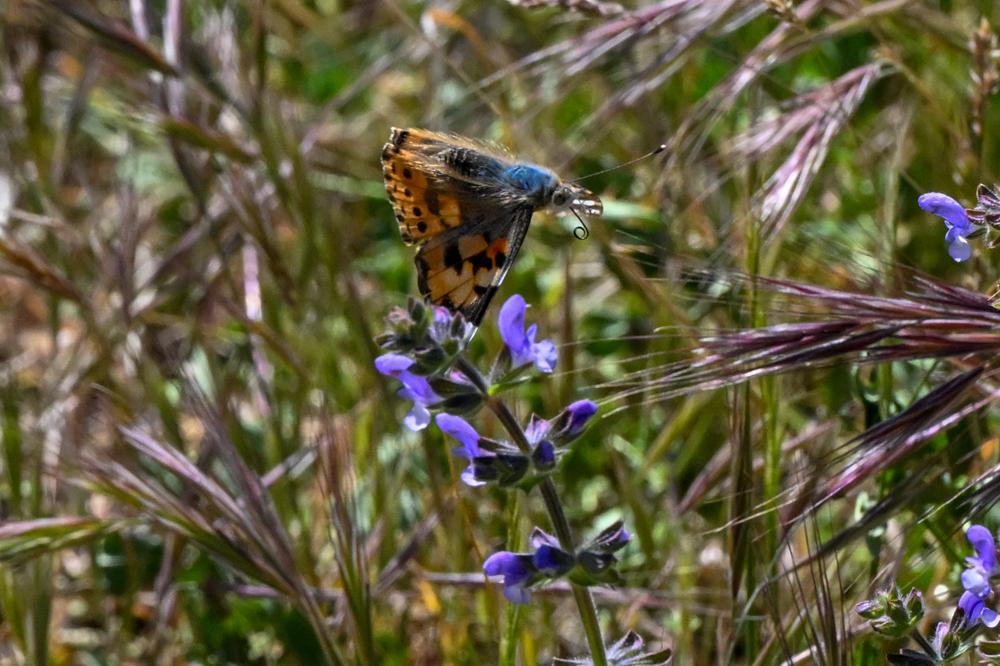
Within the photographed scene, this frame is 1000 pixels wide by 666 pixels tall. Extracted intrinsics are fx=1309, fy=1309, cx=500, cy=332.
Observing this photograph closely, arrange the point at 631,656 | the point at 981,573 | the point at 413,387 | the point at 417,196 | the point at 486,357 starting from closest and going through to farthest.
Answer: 1. the point at 981,573
2. the point at 413,387
3. the point at 631,656
4. the point at 417,196
5. the point at 486,357

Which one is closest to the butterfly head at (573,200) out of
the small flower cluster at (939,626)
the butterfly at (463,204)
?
the butterfly at (463,204)

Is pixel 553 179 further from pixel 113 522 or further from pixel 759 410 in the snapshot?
pixel 113 522

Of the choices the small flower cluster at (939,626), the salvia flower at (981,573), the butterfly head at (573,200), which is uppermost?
the butterfly head at (573,200)

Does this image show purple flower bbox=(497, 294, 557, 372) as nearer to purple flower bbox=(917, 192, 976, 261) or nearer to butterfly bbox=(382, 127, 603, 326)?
butterfly bbox=(382, 127, 603, 326)

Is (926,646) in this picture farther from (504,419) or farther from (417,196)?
(417,196)

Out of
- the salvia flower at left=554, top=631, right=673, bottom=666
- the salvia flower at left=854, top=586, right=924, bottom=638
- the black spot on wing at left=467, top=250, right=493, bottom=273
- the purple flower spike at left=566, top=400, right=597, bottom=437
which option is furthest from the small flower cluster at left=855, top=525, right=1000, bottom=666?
the black spot on wing at left=467, top=250, right=493, bottom=273

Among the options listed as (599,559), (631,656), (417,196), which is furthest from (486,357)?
(599,559)

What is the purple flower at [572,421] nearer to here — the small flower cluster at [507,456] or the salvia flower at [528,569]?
the small flower cluster at [507,456]
